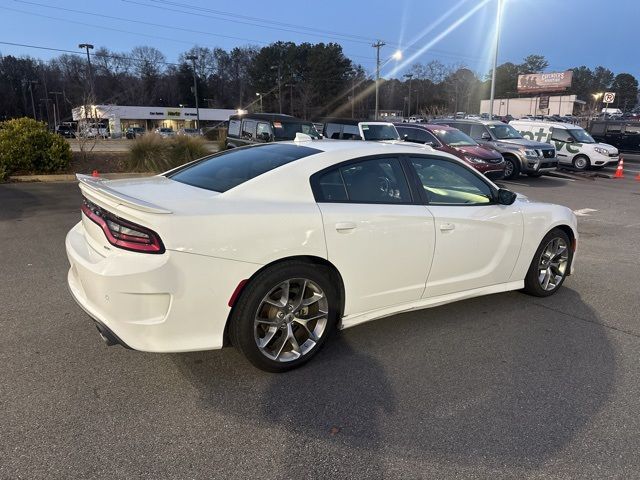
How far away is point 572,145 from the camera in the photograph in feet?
60.4

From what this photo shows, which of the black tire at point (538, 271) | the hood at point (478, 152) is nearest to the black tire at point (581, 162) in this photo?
the hood at point (478, 152)

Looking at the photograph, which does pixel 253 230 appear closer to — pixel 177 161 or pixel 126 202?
pixel 126 202

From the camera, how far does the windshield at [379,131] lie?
14.7 metres

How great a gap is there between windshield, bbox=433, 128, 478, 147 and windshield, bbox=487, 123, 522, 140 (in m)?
2.85

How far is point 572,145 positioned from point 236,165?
18287mm

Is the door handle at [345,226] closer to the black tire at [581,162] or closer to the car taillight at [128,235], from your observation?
the car taillight at [128,235]

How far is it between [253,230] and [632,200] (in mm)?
12528

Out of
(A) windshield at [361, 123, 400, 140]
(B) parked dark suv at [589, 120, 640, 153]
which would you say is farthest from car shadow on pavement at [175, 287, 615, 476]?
(B) parked dark suv at [589, 120, 640, 153]

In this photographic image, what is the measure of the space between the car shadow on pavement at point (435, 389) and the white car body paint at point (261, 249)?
1.06ft

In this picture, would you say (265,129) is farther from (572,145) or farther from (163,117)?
(163,117)

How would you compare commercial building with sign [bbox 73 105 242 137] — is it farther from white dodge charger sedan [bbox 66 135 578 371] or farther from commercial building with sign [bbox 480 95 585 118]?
white dodge charger sedan [bbox 66 135 578 371]

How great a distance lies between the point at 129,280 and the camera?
266 cm

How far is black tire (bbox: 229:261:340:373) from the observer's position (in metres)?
2.93

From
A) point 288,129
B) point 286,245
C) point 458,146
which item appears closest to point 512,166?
point 458,146
